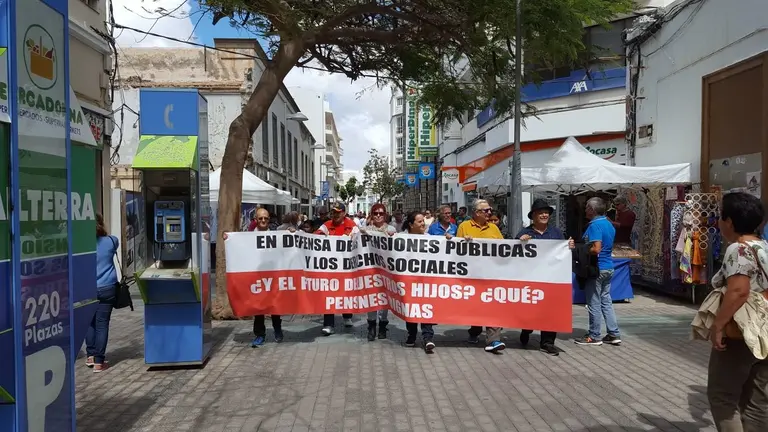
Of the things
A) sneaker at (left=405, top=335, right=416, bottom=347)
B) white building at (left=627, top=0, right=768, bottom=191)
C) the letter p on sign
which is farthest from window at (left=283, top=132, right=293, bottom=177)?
the letter p on sign

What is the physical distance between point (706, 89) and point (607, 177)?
2.27 metres

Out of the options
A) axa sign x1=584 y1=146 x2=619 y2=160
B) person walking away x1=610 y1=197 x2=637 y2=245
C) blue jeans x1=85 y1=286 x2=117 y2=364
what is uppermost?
axa sign x1=584 y1=146 x2=619 y2=160

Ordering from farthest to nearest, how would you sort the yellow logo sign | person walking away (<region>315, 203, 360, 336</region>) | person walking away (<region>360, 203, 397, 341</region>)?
1. person walking away (<region>315, 203, 360, 336</region>)
2. person walking away (<region>360, 203, 397, 341</region>)
3. the yellow logo sign

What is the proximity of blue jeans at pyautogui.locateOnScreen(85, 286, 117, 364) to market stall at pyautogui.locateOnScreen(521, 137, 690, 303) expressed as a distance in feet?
23.9

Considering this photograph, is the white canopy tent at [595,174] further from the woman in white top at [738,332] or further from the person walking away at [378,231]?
the woman in white top at [738,332]

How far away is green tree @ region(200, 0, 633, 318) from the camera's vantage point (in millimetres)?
8562

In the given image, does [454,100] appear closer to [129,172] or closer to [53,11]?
[53,11]

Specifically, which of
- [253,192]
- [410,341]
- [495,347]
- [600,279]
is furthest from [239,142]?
[253,192]

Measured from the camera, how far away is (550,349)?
6.80m

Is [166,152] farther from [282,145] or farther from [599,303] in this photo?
[282,145]

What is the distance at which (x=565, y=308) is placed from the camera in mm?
6715

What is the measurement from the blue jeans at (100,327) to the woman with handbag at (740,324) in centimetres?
555

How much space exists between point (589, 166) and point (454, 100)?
9.76 ft

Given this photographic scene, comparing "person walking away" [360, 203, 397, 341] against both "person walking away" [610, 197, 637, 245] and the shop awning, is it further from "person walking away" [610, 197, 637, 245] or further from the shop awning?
"person walking away" [610, 197, 637, 245]
